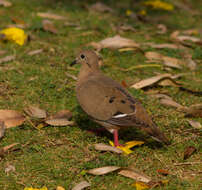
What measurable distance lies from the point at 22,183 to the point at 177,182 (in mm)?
1440

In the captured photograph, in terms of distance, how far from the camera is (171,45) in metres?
7.07

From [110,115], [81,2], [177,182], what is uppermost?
[81,2]

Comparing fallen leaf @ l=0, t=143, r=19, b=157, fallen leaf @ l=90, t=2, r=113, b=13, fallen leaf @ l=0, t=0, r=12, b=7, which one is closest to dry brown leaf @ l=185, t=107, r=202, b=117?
fallen leaf @ l=0, t=143, r=19, b=157

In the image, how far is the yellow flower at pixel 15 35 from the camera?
6.70 metres

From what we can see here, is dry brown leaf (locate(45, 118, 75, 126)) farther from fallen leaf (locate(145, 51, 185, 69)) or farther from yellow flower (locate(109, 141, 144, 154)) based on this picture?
A: fallen leaf (locate(145, 51, 185, 69))

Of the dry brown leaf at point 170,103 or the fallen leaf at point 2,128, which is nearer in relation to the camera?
the fallen leaf at point 2,128

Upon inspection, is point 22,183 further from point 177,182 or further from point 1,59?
point 1,59

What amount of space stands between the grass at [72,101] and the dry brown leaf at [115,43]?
98mm

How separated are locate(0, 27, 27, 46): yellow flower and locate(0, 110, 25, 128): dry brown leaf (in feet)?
7.13

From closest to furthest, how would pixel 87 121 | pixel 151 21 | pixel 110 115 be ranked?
pixel 110 115, pixel 87 121, pixel 151 21

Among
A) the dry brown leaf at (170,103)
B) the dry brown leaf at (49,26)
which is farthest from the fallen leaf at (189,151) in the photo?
the dry brown leaf at (49,26)

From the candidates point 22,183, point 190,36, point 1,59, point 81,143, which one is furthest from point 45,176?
point 190,36

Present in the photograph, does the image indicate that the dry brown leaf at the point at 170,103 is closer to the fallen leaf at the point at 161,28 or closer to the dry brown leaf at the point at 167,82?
the dry brown leaf at the point at 167,82

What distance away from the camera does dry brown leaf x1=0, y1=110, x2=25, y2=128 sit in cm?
470
